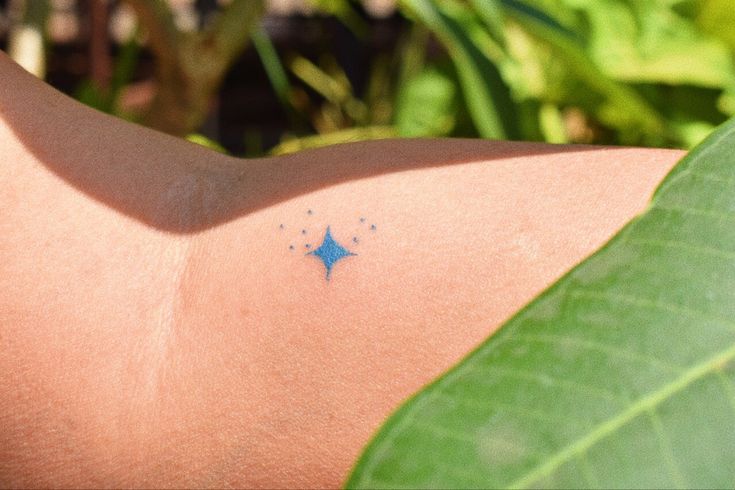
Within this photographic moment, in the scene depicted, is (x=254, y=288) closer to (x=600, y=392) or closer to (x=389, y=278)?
(x=389, y=278)

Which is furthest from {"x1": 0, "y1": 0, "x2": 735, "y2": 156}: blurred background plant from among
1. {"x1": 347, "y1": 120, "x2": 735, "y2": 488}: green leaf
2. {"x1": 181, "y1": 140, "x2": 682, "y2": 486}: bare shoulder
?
{"x1": 347, "y1": 120, "x2": 735, "y2": 488}: green leaf

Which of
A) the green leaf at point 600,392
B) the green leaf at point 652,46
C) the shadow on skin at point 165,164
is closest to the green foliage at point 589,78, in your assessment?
the green leaf at point 652,46

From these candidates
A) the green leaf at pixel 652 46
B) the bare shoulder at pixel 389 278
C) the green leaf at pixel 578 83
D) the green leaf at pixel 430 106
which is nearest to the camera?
the bare shoulder at pixel 389 278

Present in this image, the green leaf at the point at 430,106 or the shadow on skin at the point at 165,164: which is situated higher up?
the green leaf at the point at 430,106

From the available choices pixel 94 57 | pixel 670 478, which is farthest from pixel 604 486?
pixel 94 57

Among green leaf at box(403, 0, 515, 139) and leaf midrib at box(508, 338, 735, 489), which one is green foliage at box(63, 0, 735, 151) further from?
leaf midrib at box(508, 338, 735, 489)

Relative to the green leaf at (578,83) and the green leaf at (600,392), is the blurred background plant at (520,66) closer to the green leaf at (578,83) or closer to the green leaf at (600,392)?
the green leaf at (578,83)
